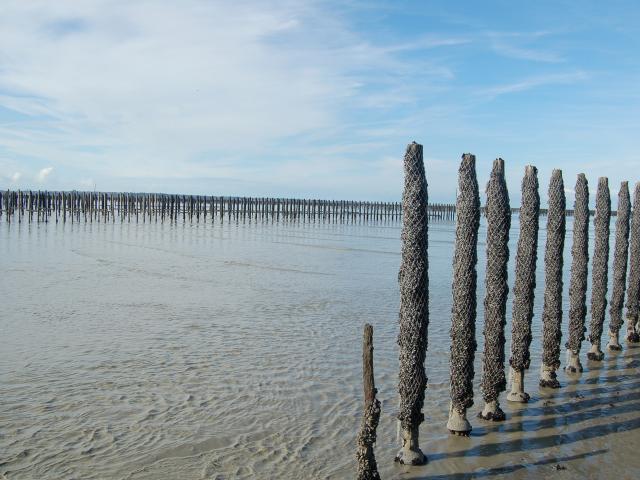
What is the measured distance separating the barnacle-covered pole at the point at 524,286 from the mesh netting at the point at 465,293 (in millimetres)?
1745

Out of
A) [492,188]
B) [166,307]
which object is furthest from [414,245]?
[166,307]

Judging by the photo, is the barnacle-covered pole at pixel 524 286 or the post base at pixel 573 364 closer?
the barnacle-covered pole at pixel 524 286

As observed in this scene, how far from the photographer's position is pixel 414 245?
7094 mm

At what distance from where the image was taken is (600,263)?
12.5 metres

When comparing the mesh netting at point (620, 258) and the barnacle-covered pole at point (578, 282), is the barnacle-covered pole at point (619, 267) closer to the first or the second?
the mesh netting at point (620, 258)

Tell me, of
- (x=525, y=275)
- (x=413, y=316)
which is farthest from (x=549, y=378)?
(x=413, y=316)

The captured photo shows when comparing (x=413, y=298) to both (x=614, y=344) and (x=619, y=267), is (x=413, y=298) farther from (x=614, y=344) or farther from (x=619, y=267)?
(x=619, y=267)

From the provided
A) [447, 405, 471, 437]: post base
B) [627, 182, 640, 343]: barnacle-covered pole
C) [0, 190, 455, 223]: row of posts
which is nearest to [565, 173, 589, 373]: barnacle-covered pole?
[627, 182, 640, 343]: barnacle-covered pole

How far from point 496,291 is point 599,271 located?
511 cm

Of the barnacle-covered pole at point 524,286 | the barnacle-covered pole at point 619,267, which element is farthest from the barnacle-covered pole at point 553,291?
the barnacle-covered pole at point 619,267

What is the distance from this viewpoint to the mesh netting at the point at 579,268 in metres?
11.2

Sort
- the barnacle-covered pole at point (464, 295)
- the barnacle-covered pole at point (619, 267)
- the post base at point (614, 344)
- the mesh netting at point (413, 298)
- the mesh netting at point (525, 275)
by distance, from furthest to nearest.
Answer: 1. the post base at point (614, 344)
2. the barnacle-covered pole at point (619, 267)
3. the mesh netting at point (525, 275)
4. the barnacle-covered pole at point (464, 295)
5. the mesh netting at point (413, 298)

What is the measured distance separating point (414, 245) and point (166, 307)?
10881 mm

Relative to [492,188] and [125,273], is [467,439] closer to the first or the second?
[492,188]
